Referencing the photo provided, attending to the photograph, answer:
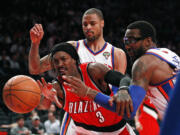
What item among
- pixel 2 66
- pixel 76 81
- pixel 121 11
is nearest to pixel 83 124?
pixel 76 81

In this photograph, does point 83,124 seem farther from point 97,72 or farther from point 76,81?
Result: point 76,81

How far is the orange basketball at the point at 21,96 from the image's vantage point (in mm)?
3296

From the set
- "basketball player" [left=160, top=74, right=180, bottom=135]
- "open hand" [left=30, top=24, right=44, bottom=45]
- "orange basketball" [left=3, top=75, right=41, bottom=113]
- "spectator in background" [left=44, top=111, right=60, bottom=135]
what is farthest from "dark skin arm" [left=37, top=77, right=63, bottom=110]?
"spectator in background" [left=44, top=111, right=60, bottom=135]

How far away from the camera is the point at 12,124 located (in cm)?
776

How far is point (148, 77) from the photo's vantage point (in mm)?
2311

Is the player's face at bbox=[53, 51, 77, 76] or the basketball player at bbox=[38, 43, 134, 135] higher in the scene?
the player's face at bbox=[53, 51, 77, 76]

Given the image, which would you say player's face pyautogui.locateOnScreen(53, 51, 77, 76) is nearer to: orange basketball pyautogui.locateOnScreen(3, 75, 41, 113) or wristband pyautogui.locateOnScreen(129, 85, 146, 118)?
orange basketball pyautogui.locateOnScreen(3, 75, 41, 113)

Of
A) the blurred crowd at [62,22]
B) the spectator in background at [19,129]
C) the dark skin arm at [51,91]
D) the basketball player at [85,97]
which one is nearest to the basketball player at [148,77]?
the basketball player at [85,97]

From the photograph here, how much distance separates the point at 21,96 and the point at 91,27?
133 cm

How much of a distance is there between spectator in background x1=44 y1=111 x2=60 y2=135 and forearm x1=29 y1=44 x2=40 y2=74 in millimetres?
4268

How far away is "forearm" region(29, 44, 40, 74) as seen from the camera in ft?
12.1

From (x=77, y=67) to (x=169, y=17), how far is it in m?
12.9

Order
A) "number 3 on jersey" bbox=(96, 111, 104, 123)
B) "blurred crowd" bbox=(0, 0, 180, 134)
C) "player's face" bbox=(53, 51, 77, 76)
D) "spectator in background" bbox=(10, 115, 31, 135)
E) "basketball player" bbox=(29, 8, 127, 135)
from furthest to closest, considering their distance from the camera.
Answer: "blurred crowd" bbox=(0, 0, 180, 134), "spectator in background" bbox=(10, 115, 31, 135), "basketball player" bbox=(29, 8, 127, 135), "number 3 on jersey" bbox=(96, 111, 104, 123), "player's face" bbox=(53, 51, 77, 76)

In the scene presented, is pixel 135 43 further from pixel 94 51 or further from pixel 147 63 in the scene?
pixel 94 51
